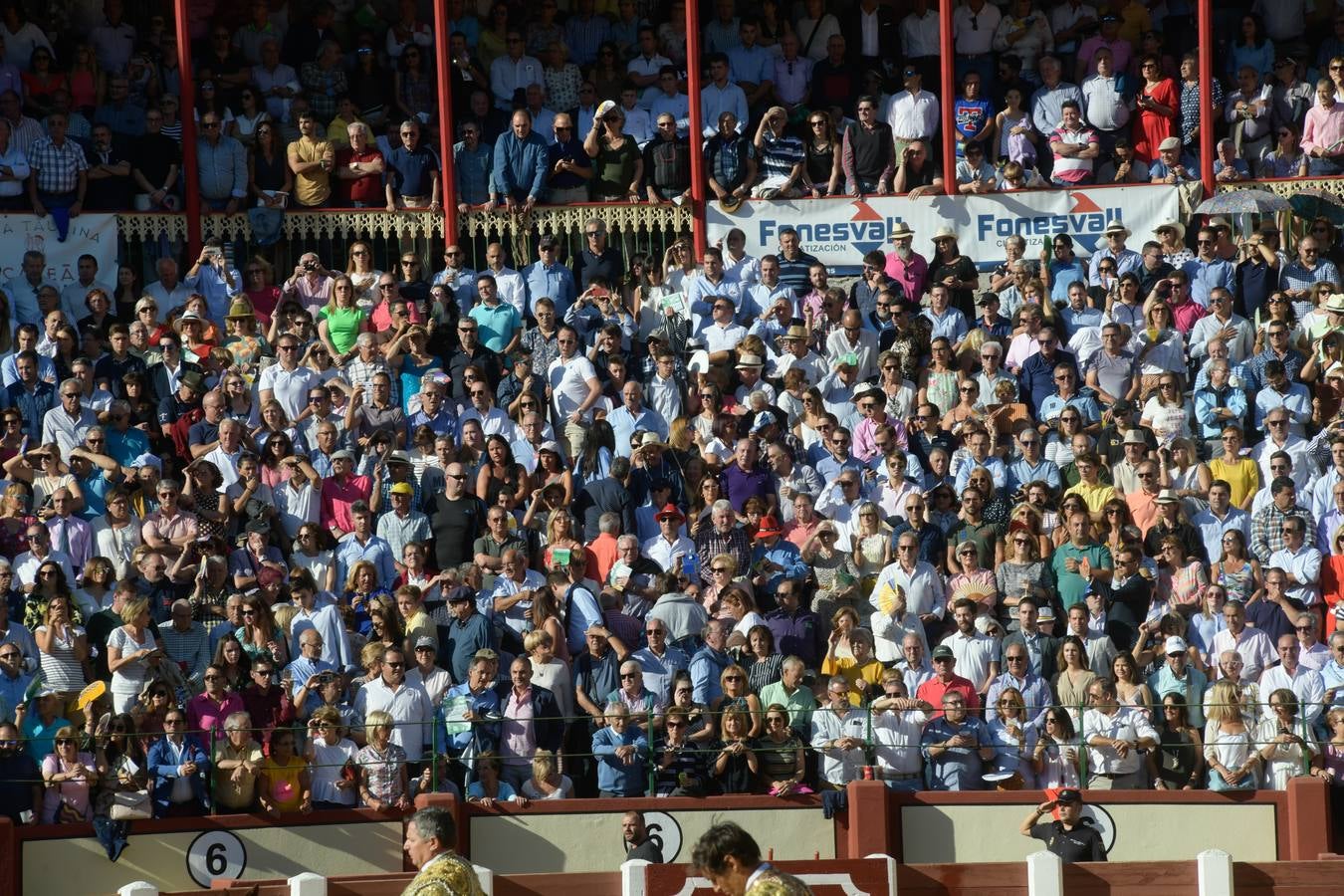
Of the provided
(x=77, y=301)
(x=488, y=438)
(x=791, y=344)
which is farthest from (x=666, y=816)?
(x=77, y=301)

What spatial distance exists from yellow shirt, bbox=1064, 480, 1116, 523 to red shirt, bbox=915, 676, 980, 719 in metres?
1.84

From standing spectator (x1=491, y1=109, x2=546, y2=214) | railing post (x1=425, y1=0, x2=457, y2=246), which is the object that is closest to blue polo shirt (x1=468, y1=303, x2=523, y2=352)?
standing spectator (x1=491, y1=109, x2=546, y2=214)

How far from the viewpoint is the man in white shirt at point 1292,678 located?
15.7 metres

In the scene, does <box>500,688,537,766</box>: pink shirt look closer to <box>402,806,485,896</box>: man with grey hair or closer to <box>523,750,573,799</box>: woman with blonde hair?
<box>523,750,573,799</box>: woman with blonde hair

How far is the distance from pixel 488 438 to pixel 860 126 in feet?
17.4

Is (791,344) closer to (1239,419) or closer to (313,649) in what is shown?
(1239,419)

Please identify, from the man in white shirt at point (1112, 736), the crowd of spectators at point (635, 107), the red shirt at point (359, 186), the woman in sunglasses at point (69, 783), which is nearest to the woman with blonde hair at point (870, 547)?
the man in white shirt at point (1112, 736)

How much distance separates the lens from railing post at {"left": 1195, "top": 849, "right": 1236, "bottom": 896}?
1415cm

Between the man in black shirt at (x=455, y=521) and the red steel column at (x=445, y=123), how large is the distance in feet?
15.1

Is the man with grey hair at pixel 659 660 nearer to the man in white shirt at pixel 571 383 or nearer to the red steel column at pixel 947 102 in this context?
the man in white shirt at pixel 571 383

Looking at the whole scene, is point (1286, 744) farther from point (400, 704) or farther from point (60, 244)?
point (60, 244)

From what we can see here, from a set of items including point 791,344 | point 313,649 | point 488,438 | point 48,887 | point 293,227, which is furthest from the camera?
point 293,227

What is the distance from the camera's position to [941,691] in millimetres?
15539

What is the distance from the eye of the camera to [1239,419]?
18016mm
